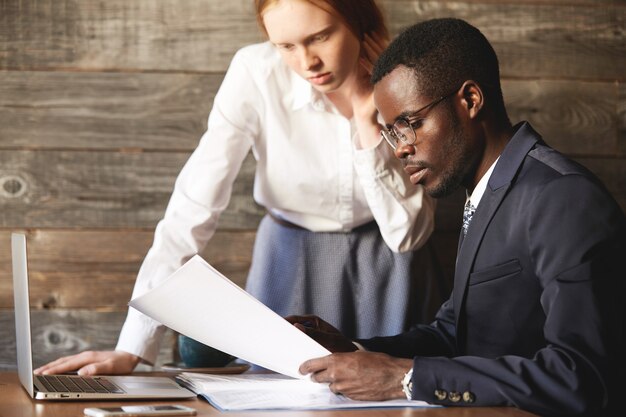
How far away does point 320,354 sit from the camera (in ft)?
4.40

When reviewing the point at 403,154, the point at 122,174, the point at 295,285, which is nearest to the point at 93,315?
the point at 122,174

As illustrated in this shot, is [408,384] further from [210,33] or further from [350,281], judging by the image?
[210,33]

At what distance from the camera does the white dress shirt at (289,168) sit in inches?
77.4

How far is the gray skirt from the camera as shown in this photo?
205 cm

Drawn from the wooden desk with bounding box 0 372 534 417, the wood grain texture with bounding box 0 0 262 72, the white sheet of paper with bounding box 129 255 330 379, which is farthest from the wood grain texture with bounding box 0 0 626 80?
the wooden desk with bounding box 0 372 534 417

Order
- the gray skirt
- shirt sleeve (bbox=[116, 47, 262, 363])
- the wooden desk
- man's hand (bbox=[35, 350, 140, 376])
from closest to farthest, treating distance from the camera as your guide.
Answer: the wooden desk < man's hand (bbox=[35, 350, 140, 376]) < shirt sleeve (bbox=[116, 47, 262, 363]) < the gray skirt

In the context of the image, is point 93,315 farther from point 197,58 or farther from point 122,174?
point 197,58

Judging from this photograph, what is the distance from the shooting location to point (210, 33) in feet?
7.63

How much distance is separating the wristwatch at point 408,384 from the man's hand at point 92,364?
617mm

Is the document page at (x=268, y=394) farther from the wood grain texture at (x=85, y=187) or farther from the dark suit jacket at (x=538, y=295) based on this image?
the wood grain texture at (x=85, y=187)

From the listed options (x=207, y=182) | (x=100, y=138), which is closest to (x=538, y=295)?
(x=207, y=182)

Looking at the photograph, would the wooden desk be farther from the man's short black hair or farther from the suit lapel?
the man's short black hair

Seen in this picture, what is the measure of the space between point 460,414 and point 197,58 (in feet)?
4.62

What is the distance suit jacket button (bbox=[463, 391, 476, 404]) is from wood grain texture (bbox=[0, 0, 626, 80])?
4.43ft
